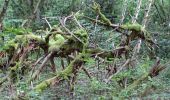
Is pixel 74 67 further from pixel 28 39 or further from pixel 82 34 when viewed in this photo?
pixel 28 39

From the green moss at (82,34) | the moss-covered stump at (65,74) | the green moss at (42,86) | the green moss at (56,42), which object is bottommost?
the green moss at (42,86)

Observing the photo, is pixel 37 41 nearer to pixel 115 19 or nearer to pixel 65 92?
pixel 65 92

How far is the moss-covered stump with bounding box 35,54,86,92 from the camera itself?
7.19 metres

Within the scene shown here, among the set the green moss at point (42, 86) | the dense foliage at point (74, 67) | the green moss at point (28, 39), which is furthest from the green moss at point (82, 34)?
the green moss at point (42, 86)

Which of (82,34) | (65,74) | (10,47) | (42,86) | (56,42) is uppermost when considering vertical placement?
(82,34)

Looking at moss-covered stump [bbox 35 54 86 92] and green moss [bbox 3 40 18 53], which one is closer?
moss-covered stump [bbox 35 54 86 92]

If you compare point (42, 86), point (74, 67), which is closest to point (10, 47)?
point (42, 86)

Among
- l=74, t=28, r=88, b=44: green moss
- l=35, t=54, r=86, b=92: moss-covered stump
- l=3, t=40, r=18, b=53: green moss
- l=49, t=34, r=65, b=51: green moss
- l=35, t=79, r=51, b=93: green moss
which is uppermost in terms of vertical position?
l=74, t=28, r=88, b=44: green moss

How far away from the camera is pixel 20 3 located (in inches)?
669

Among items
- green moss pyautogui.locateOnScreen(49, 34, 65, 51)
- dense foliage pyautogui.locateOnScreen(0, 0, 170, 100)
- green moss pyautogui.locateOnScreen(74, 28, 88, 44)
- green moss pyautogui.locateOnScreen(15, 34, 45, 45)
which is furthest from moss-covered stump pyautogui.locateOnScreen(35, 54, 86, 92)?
green moss pyautogui.locateOnScreen(15, 34, 45, 45)

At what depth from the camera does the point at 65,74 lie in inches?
289

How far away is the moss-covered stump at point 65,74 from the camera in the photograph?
719 cm

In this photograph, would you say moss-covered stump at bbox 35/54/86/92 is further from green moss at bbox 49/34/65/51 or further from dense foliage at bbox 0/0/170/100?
green moss at bbox 49/34/65/51

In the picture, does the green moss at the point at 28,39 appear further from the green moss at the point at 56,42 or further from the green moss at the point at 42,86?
the green moss at the point at 42,86
